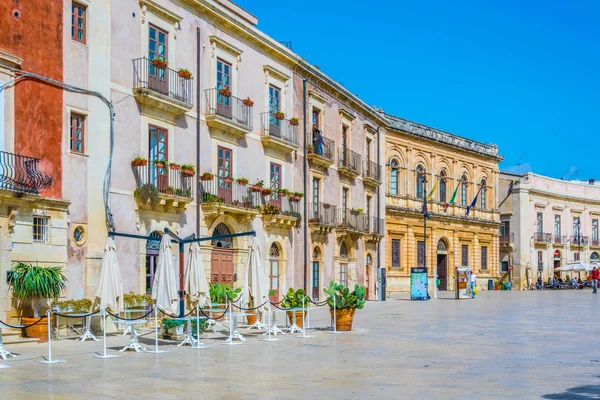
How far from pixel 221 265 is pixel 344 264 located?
1234cm

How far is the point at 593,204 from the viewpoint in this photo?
73.2 metres

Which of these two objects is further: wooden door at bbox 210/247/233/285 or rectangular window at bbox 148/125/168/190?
wooden door at bbox 210/247/233/285

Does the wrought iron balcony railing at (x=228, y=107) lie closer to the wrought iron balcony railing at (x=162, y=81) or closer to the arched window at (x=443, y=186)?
the wrought iron balcony railing at (x=162, y=81)

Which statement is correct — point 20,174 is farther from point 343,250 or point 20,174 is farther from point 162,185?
point 343,250

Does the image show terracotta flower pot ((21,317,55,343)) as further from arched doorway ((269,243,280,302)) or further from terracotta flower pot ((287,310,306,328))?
arched doorway ((269,243,280,302))

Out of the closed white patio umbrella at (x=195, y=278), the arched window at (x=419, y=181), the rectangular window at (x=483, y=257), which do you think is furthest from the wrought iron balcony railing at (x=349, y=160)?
the rectangular window at (x=483, y=257)

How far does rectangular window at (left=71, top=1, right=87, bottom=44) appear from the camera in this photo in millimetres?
20328

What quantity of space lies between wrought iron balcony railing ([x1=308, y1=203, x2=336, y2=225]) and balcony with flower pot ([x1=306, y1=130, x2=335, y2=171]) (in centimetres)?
168

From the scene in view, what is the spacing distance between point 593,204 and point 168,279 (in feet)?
210

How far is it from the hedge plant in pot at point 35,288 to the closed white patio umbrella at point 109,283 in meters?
1.87

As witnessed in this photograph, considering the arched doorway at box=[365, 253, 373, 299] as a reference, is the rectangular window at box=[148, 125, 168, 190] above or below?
above

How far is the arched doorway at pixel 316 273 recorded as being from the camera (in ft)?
115

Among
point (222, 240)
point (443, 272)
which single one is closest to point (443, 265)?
point (443, 272)

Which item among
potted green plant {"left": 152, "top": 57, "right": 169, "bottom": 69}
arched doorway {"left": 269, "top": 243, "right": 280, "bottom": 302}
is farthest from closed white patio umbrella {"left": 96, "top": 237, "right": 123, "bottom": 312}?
arched doorway {"left": 269, "top": 243, "right": 280, "bottom": 302}
